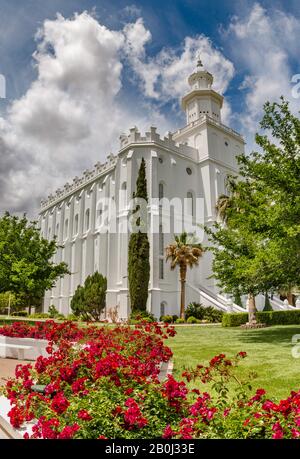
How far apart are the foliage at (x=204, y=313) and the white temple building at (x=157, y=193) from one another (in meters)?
1.05

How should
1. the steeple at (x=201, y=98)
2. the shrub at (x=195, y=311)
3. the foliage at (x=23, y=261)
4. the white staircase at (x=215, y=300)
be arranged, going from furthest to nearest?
1. the steeple at (x=201, y=98)
2. the shrub at (x=195, y=311)
3. the white staircase at (x=215, y=300)
4. the foliage at (x=23, y=261)

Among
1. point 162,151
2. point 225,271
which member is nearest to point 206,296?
point 162,151

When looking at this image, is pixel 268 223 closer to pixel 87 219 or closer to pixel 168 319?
pixel 168 319

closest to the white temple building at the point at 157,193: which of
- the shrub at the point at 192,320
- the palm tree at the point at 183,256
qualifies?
the palm tree at the point at 183,256

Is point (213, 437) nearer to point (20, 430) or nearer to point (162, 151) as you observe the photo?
point (20, 430)

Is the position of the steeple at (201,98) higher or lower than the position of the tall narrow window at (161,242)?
higher

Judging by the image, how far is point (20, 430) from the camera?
187 inches

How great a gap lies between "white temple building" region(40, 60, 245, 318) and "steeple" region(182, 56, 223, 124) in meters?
0.12

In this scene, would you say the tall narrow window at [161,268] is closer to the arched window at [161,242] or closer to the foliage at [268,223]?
the arched window at [161,242]

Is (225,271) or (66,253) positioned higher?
(66,253)

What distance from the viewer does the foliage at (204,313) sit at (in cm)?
3147

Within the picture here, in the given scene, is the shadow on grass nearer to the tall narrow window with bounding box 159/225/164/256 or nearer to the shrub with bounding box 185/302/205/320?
the shrub with bounding box 185/302/205/320

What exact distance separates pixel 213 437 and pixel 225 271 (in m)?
12.2
